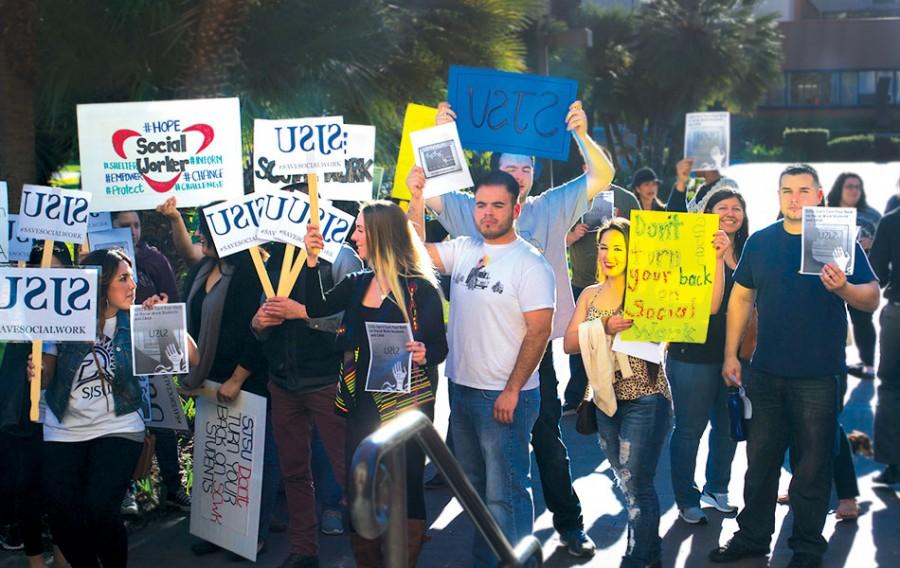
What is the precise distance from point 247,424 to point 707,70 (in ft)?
105

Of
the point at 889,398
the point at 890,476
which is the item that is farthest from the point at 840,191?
the point at 890,476

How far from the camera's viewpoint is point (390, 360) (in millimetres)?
5305

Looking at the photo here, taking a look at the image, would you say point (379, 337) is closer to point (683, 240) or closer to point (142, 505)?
point (683, 240)

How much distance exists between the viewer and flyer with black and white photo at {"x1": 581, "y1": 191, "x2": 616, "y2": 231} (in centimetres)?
909

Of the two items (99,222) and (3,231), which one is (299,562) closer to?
(3,231)

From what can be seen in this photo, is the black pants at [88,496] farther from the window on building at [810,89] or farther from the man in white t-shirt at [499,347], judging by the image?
the window on building at [810,89]

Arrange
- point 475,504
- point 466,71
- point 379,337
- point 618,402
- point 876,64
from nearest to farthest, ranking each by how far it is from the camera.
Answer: point 475,504
point 379,337
point 618,402
point 466,71
point 876,64

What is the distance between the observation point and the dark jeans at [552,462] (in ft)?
20.6

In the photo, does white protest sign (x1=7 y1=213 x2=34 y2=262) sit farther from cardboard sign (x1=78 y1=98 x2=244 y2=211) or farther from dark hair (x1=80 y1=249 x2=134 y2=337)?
dark hair (x1=80 y1=249 x2=134 y2=337)

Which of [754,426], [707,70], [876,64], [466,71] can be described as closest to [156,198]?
[466,71]

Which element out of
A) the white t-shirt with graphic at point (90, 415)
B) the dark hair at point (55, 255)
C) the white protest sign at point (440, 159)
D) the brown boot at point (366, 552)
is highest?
the white protest sign at point (440, 159)

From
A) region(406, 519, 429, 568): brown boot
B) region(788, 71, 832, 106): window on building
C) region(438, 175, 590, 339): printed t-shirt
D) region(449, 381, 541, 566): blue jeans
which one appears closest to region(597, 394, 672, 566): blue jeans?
region(449, 381, 541, 566): blue jeans

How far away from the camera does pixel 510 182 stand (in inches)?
219

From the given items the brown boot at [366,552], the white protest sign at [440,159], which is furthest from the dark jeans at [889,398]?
the brown boot at [366,552]
